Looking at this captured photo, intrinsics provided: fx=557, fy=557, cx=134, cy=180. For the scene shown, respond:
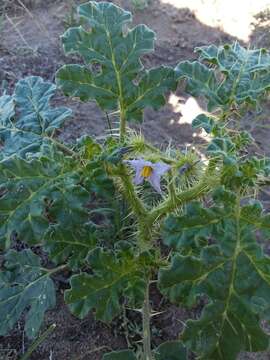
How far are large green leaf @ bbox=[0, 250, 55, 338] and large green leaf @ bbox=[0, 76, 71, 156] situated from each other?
0.42 metres

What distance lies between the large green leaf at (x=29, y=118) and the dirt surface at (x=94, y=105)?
0.48 m

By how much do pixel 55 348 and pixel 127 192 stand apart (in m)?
0.81

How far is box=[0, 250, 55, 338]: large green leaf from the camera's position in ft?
6.59

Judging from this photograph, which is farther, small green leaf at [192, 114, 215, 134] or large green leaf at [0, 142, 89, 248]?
small green leaf at [192, 114, 215, 134]

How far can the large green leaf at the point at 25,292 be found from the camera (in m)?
2.01

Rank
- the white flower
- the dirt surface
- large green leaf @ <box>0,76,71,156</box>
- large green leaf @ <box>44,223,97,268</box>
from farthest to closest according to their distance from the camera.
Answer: the dirt surface, large green leaf @ <box>0,76,71,156</box>, large green leaf @ <box>44,223,97,268</box>, the white flower

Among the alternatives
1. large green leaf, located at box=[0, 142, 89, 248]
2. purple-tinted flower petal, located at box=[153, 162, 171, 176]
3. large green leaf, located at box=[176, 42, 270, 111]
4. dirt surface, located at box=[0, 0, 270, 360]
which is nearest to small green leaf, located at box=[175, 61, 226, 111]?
large green leaf, located at box=[176, 42, 270, 111]

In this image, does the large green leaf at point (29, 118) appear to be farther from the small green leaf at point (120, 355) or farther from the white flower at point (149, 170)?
the small green leaf at point (120, 355)

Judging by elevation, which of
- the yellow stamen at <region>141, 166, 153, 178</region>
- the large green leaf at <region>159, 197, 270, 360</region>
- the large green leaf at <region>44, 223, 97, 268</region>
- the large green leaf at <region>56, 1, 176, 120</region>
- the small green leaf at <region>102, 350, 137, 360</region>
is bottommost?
the small green leaf at <region>102, 350, 137, 360</region>

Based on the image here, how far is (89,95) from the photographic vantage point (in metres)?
2.04

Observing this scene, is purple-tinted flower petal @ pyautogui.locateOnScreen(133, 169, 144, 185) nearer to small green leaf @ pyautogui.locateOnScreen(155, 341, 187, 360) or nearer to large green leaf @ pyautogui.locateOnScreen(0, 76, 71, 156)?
large green leaf @ pyautogui.locateOnScreen(0, 76, 71, 156)

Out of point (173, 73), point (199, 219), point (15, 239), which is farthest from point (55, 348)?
point (173, 73)

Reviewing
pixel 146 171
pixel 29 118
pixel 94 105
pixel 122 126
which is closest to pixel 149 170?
pixel 146 171

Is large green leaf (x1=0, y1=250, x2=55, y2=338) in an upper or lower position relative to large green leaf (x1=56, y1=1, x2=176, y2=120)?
lower
